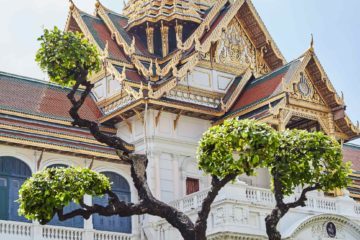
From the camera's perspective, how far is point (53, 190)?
16969 mm

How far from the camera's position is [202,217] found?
16.3 meters

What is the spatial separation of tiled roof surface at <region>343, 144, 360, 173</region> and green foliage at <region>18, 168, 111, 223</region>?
2222 cm

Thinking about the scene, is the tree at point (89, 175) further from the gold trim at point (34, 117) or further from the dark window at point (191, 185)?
the dark window at point (191, 185)

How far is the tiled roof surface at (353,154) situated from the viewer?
38291 mm

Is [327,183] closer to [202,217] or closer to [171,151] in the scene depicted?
[202,217]

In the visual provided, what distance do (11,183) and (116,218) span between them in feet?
13.1

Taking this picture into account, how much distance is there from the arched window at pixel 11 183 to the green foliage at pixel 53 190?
368 inches

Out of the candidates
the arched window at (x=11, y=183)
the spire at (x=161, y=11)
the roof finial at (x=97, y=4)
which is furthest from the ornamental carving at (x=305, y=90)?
the arched window at (x=11, y=183)

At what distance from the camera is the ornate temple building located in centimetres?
2681

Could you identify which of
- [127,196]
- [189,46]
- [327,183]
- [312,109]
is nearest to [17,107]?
[127,196]

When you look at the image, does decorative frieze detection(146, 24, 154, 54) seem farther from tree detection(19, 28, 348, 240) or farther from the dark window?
tree detection(19, 28, 348, 240)

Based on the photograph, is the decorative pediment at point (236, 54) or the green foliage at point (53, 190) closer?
the green foliage at point (53, 190)

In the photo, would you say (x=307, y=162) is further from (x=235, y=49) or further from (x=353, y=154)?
(x=353, y=154)

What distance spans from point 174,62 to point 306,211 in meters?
7.77
